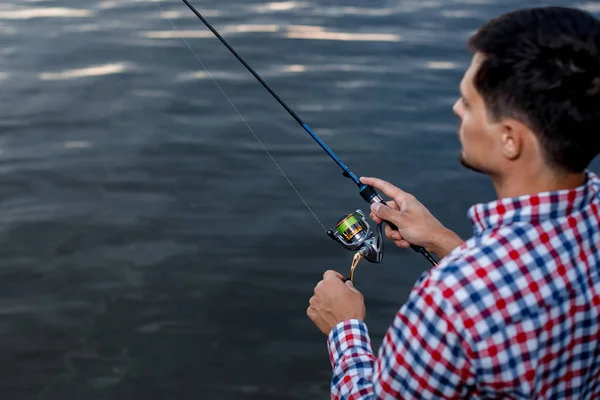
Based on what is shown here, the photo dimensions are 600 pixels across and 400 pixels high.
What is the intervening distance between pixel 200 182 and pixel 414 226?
8.58 feet

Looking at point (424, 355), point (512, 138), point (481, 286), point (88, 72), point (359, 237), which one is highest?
point (512, 138)

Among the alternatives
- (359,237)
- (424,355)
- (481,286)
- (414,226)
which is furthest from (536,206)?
(359,237)

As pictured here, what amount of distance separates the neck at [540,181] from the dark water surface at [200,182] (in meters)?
2.23

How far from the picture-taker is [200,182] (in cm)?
491

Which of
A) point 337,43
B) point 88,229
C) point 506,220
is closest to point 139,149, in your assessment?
point 88,229

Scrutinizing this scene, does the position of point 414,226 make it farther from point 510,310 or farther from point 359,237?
point 510,310

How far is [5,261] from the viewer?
430 centimetres

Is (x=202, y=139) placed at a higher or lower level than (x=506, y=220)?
lower

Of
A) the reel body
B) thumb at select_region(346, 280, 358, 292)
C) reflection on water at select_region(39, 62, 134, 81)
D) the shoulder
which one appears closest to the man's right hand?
the reel body

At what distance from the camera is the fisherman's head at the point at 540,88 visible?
4.76ft

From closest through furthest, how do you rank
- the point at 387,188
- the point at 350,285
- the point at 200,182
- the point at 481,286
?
the point at 481,286 < the point at 350,285 < the point at 387,188 < the point at 200,182

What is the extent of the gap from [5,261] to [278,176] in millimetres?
1524

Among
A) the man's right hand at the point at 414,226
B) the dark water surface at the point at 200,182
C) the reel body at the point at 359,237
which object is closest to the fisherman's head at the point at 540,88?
the man's right hand at the point at 414,226

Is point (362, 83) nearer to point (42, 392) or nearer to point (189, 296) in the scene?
point (189, 296)
